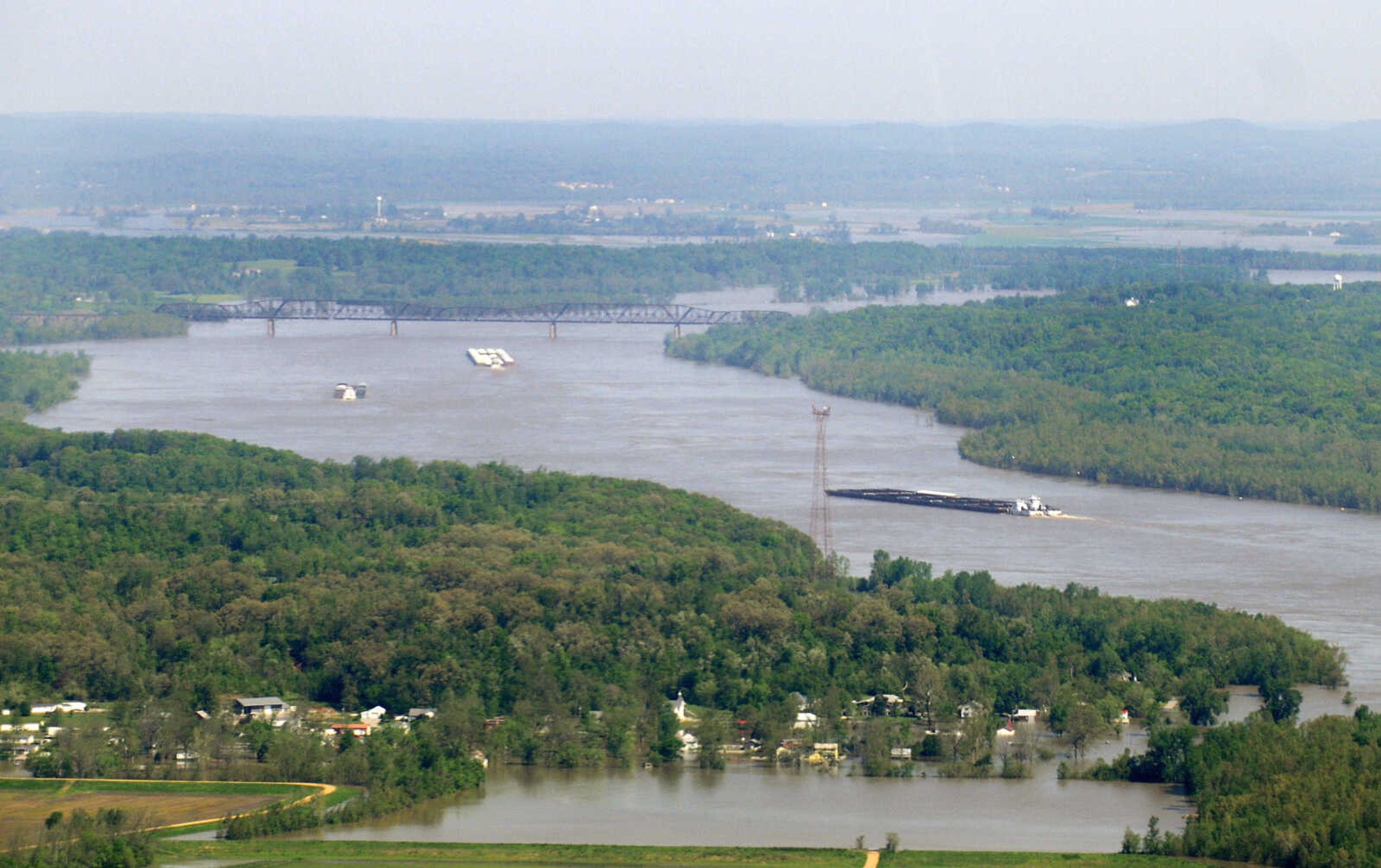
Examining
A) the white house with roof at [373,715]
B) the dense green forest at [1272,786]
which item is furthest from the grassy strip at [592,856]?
the white house with roof at [373,715]

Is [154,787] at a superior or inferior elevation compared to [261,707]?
inferior

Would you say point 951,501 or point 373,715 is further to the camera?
Result: point 951,501

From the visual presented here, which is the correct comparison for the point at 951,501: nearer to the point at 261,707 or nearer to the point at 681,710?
the point at 681,710

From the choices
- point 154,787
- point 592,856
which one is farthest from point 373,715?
point 592,856

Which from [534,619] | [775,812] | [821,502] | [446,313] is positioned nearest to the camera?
[775,812]

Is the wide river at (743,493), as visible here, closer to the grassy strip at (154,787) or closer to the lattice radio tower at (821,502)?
the lattice radio tower at (821,502)

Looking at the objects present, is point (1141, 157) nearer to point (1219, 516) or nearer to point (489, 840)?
point (1219, 516)
